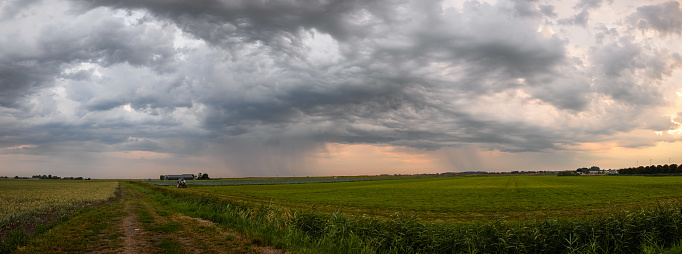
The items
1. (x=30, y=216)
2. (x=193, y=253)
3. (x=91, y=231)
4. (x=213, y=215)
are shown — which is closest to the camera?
(x=193, y=253)

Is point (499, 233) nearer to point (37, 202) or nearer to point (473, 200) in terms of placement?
point (473, 200)

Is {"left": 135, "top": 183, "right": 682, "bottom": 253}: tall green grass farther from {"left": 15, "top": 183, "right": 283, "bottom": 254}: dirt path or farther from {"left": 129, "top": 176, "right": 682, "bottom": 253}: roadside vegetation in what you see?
{"left": 15, "top": 183, "right": 283, "bottom": 254}: dirt path

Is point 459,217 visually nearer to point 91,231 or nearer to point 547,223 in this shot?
point 547,223

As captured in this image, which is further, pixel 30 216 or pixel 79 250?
pixel 30 216

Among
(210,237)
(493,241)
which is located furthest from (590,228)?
(210,237)

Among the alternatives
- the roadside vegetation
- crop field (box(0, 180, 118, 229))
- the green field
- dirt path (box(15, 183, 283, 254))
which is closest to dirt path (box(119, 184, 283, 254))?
dirt path (box(15, 183, 283, 254))

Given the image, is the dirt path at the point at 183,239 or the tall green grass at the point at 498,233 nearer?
the dirt path at the point at 183,239

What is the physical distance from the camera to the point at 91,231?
49.6 ft

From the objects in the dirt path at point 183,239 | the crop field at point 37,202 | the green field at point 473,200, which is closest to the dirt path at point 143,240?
the dirt path at point 183,239

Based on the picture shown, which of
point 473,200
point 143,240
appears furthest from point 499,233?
point 473,200

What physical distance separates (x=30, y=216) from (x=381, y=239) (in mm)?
22884

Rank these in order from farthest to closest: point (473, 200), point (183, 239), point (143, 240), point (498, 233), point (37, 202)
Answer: point (473, 200) < point (37, 202) < point (498, 233) < point (183, 239) < point (143, 240)

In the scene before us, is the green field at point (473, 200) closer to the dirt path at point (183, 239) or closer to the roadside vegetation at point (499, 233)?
the roadside vegetation at point (499, 233)

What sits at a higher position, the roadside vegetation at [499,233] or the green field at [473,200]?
the roadside vegetation at [499,233]
